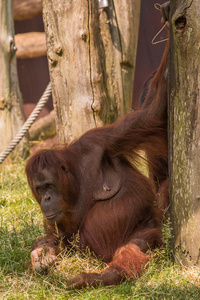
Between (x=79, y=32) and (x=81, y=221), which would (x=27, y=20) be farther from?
(x=81, y=221)

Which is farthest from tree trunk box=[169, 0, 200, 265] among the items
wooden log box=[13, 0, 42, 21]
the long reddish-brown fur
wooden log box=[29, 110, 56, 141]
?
wooden log box=[13, 0, 42, 21]

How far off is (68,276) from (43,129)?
16.9ft

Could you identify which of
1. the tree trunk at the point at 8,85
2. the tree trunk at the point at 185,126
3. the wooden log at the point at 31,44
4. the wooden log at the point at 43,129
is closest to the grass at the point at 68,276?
the tree trunk at the point at 185,126

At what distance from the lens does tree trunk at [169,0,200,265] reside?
2.61 metres

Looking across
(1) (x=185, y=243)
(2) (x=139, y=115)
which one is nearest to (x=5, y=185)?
(2) (x=139, y=115)

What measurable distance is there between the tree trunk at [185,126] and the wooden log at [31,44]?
5450mm

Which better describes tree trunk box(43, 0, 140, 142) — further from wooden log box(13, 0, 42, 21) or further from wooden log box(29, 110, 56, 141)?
wooden log box(13, 0, 42, 21)

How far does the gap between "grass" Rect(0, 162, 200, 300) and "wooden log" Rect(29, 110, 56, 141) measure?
12.9 ft

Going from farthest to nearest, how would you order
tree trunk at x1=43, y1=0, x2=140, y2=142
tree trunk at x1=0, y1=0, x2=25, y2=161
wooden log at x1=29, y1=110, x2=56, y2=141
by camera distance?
1. wooden log at x1=29, y1=110, x2=56, y2=141
2. tree trunk at x1=0, y1=0, x2=25, y2=161
3. tree trunk at x1=43, y1=0, x2=140, y2=142

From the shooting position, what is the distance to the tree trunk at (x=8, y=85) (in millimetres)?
6555

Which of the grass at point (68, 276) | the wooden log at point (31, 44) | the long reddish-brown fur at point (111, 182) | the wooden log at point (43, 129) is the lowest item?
the wooden log at point (43, 129)

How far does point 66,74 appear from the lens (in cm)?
414

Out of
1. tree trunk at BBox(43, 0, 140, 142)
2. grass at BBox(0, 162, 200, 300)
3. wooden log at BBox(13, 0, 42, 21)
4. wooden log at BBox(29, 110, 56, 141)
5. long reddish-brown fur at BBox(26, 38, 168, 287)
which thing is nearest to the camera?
grass at BBox(0, 162, 200, 300)

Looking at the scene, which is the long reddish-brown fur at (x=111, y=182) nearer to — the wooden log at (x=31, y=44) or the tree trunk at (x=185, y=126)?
the tree trunk at (x=185, y=126)
